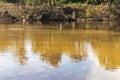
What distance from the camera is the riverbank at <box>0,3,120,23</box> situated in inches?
2454

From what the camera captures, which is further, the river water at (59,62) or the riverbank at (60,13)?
the riverbank at (60,13)

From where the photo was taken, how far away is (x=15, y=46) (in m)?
23.3

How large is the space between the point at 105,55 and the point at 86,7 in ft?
165

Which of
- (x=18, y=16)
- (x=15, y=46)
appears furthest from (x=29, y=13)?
(x=15, y=46)

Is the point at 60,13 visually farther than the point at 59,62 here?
Yes

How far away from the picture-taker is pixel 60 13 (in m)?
65.1

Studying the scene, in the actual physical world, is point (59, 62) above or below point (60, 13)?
above

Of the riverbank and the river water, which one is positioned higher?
the river water

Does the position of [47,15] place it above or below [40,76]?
below

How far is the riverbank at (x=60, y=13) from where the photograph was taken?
6234 cm

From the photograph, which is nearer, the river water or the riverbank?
the river water

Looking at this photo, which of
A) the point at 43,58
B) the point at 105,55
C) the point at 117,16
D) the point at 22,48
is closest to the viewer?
the point at 43,58

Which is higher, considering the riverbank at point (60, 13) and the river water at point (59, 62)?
the river water at point (59, 62)

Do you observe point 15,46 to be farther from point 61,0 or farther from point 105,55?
point 61,0
